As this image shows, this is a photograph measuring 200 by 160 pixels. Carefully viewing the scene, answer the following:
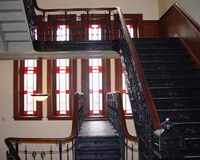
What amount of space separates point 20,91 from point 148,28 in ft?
13.9

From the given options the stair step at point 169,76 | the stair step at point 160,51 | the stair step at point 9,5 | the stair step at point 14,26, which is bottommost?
the stair step at point 169,76

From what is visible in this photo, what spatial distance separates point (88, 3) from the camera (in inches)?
439

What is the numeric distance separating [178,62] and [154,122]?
10.5 feet

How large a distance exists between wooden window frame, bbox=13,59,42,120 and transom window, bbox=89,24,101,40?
1706 millimetres

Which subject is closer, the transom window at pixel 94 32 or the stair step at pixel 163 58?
the stair step at pixel 163 58

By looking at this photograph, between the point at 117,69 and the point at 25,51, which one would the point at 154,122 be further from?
the point at 117,69

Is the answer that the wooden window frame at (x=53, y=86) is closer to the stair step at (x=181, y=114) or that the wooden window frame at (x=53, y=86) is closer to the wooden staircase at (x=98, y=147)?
the wooden staircase at (x=98, y=147)

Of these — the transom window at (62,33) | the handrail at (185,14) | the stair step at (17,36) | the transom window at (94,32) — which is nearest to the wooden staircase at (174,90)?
the handrail at (185,14)

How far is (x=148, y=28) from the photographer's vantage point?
10.9 meters

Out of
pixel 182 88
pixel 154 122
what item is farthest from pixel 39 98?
pixel 154 122

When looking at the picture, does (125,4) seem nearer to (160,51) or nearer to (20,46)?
(20,46)

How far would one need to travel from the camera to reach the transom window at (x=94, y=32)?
11.1m

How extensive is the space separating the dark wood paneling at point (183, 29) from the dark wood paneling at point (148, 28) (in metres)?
0.77

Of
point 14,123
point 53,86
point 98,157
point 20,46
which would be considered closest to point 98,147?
point 98,157
